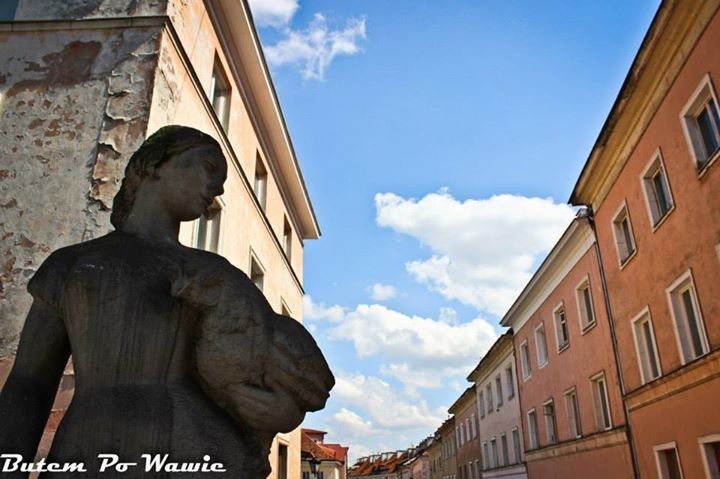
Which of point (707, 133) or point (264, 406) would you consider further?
point (707, 133)

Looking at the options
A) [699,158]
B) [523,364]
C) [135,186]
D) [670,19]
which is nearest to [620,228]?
[699,158]

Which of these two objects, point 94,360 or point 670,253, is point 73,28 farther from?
point 670,253

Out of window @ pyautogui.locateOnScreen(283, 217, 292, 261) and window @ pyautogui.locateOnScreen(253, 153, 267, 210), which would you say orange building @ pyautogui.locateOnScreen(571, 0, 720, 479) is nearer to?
window @ pyautogui.locateOnScreen(253, 153, 267, 210)

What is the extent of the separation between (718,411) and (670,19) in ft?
24.3

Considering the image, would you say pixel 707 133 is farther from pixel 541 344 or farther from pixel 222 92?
pixel 541 344

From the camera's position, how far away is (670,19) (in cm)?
1130

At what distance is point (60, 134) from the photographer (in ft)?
24.5

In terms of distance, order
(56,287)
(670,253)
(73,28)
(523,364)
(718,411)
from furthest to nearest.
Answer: (523,364) < (670,253) < (718,411) < (73,28) < (56,287)

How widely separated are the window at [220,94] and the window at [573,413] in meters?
14.9

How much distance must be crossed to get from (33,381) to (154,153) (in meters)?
0.87

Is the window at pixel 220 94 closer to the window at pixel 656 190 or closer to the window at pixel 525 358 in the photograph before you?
the window at pixel 656 190

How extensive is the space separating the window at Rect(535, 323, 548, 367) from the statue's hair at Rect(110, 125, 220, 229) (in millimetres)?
22875

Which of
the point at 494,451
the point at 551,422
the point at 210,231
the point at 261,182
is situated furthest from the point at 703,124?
the point at 494,451

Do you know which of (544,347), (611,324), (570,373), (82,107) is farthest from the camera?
(544,347)
